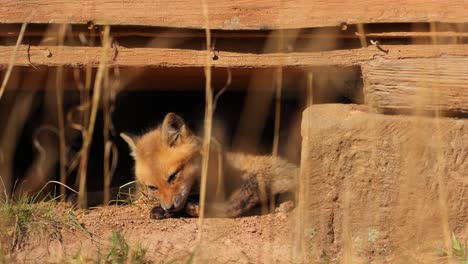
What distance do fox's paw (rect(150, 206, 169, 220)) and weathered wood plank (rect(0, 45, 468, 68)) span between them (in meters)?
1.06

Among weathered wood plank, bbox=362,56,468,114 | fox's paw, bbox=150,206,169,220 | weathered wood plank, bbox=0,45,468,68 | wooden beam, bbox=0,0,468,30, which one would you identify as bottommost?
fox's paw, bbox=150,206,169,220

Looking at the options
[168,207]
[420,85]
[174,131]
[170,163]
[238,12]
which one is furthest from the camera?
[174,131]

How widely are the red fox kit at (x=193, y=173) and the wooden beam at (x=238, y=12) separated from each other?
978mm

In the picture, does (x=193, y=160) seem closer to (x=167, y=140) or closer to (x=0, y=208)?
(x=167, y=140)

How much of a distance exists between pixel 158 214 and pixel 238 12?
1.49 m

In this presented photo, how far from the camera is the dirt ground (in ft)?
13.5

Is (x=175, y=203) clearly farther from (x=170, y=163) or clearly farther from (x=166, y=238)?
(x=166, y=238)

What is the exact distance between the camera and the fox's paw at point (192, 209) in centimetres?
492

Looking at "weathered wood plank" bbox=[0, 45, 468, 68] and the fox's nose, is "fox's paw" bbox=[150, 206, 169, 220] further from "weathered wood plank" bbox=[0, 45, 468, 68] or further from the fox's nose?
"weathered wood plank" bbox=[0, 45, 468, 68]

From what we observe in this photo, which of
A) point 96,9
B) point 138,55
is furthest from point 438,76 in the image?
point 96,9

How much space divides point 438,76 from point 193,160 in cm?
184

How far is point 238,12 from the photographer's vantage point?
4.21m

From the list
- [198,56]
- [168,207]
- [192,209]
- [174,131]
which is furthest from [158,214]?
[198,56]

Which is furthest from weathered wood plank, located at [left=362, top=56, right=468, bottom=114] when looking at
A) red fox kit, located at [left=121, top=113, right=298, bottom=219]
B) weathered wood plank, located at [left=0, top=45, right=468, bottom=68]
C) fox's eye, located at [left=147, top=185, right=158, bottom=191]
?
fox's eye, located at [left=147, top=185, right=158, bottom=191]
